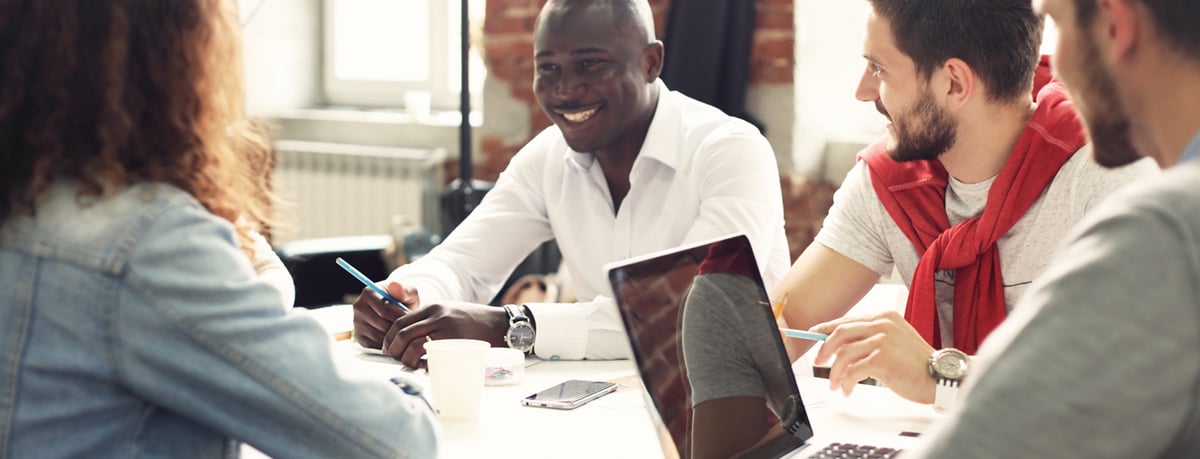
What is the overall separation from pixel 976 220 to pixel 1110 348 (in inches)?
45.5

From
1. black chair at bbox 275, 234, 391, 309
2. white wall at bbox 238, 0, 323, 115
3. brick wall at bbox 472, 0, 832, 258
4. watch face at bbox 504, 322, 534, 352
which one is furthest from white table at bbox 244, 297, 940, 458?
white wall at bbox 238, 0, 323, 115

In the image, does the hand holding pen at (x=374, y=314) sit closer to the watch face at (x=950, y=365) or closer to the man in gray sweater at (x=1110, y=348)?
the watch face at (x=950, y=365)

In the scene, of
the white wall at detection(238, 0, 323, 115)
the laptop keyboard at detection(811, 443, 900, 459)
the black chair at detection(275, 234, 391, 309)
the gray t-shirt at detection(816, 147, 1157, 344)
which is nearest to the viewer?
the laptop keyboard at detection(811, 443, 900, 459)

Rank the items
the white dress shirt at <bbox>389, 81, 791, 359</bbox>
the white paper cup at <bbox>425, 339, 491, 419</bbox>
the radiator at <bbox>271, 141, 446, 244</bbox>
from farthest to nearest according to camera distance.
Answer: the radiator at <bbox>271, 141, 446, 244</bbox>, the white dress shirt at <bbox>389, 81, 791, 359</bbox>, the white paper cup at <bbox>425, 339, 491, 419</bbox>

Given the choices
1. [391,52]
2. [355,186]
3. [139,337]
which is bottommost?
[355,186]

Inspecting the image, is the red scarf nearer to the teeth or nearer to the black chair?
the teeth

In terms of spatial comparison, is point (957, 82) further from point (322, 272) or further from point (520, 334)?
point (322, 272)

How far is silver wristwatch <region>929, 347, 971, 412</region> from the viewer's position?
1.48 meters

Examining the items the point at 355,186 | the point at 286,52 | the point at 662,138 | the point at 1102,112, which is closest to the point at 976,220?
the point at 662,138

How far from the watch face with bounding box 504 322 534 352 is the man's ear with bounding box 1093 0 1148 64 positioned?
43.5 inches

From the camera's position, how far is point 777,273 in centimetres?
220

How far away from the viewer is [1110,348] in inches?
27.1

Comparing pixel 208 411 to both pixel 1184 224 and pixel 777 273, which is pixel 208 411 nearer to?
pixel 1184 224

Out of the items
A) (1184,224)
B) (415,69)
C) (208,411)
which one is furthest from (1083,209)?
(415,69)
